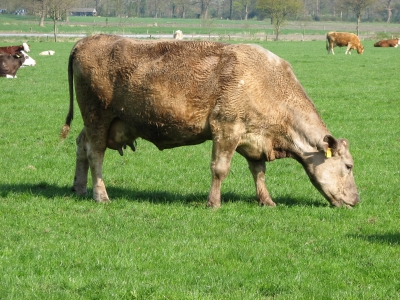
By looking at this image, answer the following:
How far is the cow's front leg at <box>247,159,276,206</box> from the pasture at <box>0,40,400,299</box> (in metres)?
0.26

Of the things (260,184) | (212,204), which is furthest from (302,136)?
(212,204)

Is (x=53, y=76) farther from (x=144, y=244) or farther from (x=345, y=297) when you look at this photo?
(x=345, y=297)

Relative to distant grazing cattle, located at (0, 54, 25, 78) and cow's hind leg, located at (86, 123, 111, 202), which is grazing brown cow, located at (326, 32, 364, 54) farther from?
cow's hind leg, located at (86, 123, 111, 202)

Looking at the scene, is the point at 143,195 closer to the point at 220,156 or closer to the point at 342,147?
the point at 220,156

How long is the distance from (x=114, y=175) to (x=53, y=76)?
65.5ft

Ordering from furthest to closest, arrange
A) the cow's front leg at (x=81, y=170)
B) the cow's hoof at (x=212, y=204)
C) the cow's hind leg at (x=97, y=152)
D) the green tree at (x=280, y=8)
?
1. the green tree at (x=280, y=8)
2. the cow's front leg at (x=81, y=170)
3. the cow's hind leg at (x=97, y=152)
4. the cow's hoof at (x=212, y=204)

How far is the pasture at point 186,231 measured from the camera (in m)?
7.12

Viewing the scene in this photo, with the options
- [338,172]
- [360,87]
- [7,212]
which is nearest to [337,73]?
[360,87]

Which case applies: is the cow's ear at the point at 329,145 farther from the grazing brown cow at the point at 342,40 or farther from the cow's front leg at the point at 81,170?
the grazing brown cow at the point at 342,40

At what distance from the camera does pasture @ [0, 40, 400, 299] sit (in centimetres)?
712

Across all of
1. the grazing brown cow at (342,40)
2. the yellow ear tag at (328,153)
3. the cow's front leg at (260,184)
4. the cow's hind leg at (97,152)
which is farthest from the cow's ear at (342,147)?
the grazing brown cow at (342,40)

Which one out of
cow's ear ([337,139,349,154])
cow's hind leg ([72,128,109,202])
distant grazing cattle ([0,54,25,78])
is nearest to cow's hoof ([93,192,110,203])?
cow's hind leg ([72,128,109,202])

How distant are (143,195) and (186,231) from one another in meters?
2.42

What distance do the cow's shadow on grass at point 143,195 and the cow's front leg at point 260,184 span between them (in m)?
0.17
